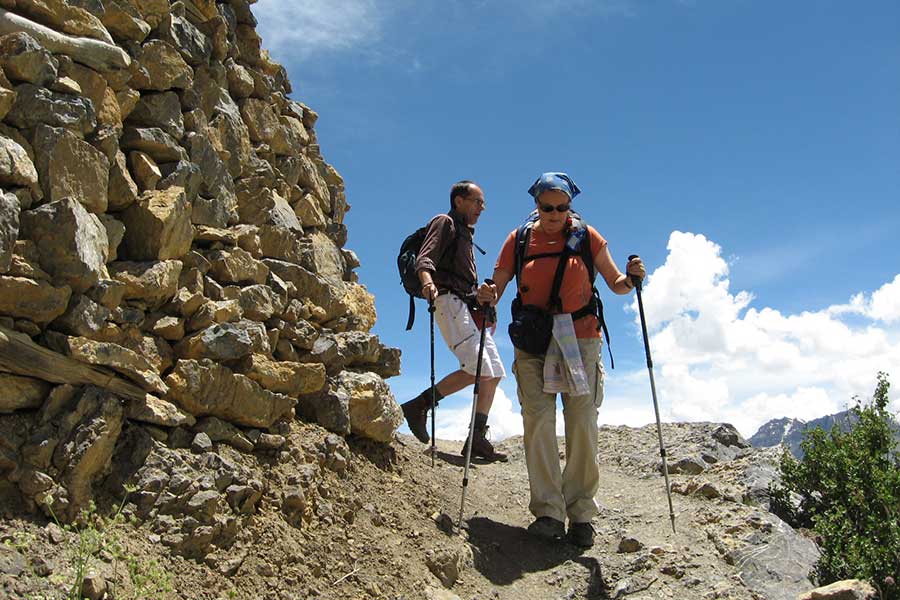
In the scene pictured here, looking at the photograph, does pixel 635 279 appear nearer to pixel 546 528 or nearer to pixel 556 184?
pixel 556 184

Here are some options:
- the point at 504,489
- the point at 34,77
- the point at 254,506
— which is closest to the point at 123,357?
the point at 254,506

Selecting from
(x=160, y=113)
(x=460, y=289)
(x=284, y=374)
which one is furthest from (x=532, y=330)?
(x=160, y=113)

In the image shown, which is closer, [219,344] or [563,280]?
[219,344]

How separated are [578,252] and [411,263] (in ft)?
6.74

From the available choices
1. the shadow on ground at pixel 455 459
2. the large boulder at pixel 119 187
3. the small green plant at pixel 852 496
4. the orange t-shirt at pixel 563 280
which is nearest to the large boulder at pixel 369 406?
the orange t-shirt at pixel 563 280

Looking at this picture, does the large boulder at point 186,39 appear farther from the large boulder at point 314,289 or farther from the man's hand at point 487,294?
the man's hand at point 487,294

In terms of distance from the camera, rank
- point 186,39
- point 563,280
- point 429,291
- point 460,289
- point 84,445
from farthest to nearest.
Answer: point 460,289, point 429,291, point 563,280, point 186,39, point 84,445

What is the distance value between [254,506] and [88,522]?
1.22 meters

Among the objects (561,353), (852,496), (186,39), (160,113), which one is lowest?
(852,496)

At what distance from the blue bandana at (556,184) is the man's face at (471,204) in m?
1.46

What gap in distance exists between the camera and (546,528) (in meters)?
6.59

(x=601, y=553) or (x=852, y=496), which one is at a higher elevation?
(x=852, y=496)

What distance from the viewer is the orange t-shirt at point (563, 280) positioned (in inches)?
265

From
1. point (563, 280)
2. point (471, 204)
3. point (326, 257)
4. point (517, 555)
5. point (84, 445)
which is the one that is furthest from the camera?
point (471, 204)
